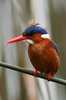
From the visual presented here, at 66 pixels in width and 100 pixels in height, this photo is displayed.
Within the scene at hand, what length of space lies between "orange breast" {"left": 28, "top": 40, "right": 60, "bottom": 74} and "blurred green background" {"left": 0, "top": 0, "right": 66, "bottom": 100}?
0.91 ft

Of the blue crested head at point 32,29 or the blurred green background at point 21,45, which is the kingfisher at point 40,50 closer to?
the blue crested head at point 32,29

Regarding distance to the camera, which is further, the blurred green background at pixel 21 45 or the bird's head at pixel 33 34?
the blurred green background at pixel 21 45

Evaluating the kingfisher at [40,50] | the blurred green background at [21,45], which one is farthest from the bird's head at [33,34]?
the blurred green background at [21,45]

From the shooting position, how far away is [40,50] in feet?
4.75

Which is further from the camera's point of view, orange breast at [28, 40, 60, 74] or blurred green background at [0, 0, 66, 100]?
blurred green background at [0, 0, 66, 100]

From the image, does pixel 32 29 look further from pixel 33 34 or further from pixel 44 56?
pixel 44 56

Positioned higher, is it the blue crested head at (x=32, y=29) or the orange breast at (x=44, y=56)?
the blue crested head at (x=32, y=29)

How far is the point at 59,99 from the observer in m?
1.82

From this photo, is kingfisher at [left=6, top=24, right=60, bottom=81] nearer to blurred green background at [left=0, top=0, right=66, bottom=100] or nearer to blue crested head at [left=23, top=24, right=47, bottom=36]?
blue crested head at [left=23, top=24, right=47, bottom=36]

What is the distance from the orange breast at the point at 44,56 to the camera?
1.44m

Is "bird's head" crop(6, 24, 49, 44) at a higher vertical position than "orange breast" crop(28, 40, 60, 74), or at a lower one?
higher

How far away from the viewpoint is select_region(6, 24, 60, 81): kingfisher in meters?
1.44

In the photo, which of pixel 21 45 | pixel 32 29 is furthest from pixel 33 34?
pixel 21 45

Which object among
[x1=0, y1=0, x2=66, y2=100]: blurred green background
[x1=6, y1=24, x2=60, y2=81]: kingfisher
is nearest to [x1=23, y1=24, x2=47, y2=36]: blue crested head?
[x1=6, y1=24, x2=60, y2=81]: kingfisher
